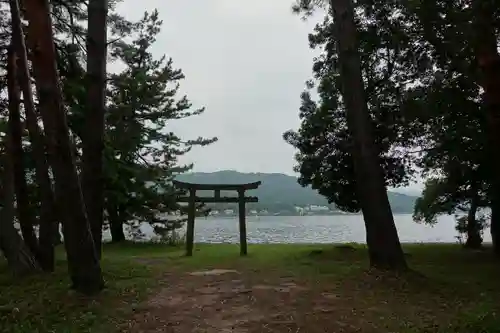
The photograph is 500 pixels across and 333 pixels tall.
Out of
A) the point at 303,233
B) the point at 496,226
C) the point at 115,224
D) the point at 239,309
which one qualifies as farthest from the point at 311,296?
the point at 303,233

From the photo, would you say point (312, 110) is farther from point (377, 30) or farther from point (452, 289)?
point (452, 289)

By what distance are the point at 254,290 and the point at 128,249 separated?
424 inches

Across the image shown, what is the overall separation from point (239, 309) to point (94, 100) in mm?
3904

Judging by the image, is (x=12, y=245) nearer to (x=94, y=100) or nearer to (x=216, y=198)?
(x=94, y=100)

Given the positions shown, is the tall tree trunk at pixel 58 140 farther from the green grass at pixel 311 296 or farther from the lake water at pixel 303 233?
the lake water at pixel 303 233

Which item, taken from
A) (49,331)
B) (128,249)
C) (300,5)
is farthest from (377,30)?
(128,249)

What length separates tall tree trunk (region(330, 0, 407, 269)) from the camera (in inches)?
294

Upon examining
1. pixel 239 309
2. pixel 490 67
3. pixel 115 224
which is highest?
pixel 490 67

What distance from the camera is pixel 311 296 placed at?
5711 millimetres

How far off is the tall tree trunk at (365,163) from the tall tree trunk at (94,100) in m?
3.72

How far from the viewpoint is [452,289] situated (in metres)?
6.50

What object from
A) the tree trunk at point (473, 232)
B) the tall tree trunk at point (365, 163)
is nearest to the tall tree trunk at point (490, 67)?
the tall tree trunk at point (365, 163)

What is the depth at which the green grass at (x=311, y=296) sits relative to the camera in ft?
A: 15.0

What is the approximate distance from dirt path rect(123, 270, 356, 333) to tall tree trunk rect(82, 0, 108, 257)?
208cm
